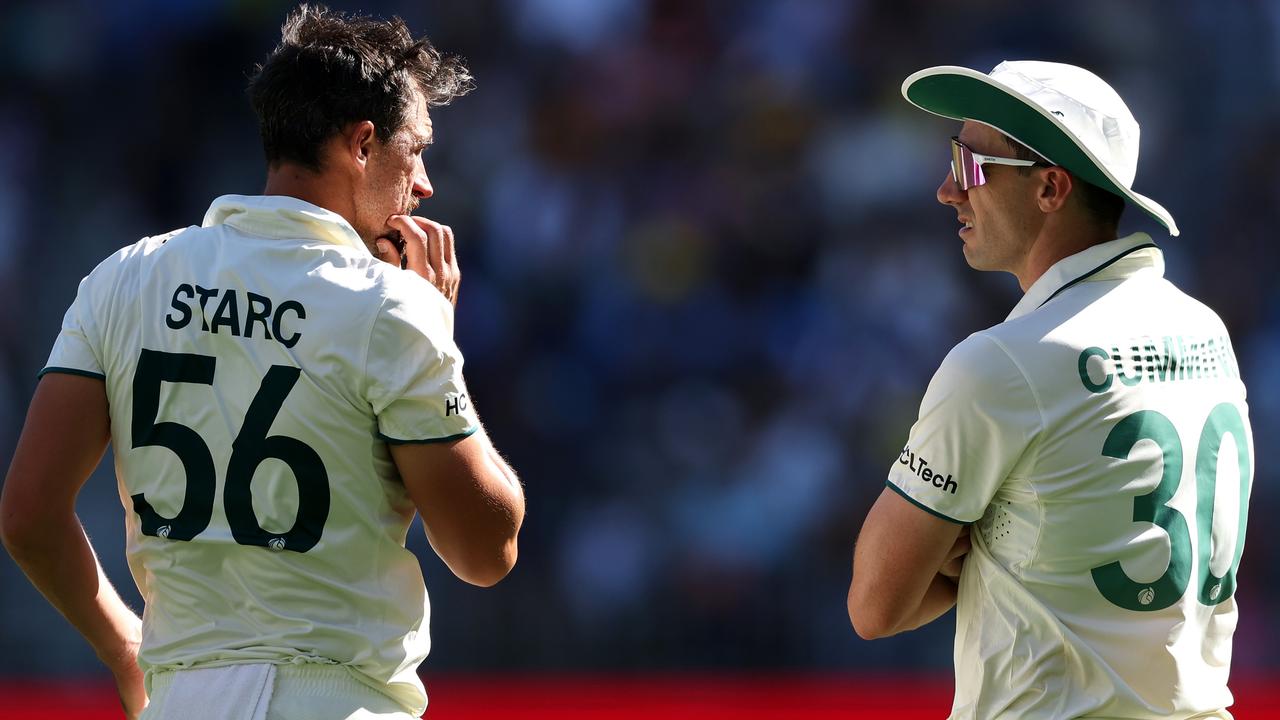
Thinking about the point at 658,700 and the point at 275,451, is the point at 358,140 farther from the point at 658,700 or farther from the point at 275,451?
the point at 658,700

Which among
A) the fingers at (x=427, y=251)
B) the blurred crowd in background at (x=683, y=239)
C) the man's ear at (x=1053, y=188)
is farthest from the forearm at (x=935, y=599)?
the blurred crowd in background at (x=683, y=239)

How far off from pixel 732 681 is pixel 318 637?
4075 millimetres

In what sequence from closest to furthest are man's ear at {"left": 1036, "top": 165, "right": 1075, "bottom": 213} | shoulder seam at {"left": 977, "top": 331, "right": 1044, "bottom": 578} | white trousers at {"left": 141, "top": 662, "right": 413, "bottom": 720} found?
white trousers at {"left": 141, "top": 662, "right": 413, "bottom": 720}, shoulder seam at {"left": 977, "top": 331, "right": 1044, "bottom": 578}, man's ear at {"left": 1036, "top": 165, "right": 1075, "bottom": 213}

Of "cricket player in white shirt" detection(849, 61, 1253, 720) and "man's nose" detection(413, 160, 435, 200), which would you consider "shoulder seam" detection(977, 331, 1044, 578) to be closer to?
"cricket player in white shirt" detection(849, 61, 1253, 720)

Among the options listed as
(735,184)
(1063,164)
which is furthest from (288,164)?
(735,184)

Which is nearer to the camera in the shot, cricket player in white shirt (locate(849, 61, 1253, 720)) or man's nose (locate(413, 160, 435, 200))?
cricket player in white shirt (locate(849, 61, 1253, 720))

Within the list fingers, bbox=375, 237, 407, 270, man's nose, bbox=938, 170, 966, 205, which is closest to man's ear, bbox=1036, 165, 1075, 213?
man's nose, bbox=938, 170, 966, 205

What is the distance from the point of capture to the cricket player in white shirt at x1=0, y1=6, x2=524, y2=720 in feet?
7.90

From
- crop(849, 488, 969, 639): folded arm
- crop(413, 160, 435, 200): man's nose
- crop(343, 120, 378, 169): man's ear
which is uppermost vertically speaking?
crop(343, 120, 378, 169): man's ear

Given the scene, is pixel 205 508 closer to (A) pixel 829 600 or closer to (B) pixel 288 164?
(B) pixel 288 164

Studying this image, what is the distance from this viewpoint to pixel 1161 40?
8.56 m

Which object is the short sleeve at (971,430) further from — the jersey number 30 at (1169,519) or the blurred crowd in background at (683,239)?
the blurred crowd in background at (683,239)

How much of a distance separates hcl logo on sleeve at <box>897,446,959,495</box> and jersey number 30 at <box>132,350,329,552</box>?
3.24 ft

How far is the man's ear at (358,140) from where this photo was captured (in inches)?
104
